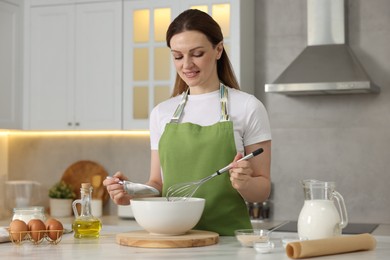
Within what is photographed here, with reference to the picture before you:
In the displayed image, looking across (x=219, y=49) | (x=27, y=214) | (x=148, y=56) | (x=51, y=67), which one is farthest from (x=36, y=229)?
(x=51, y=67)

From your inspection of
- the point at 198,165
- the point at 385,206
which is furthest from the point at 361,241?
the point at 385,206

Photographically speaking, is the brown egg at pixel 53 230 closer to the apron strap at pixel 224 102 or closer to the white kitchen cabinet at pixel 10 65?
the apron strap at pixel 224 102

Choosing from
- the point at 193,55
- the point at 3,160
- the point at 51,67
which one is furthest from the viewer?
the point at 3,160

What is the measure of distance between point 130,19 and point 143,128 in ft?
2.29

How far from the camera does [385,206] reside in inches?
174

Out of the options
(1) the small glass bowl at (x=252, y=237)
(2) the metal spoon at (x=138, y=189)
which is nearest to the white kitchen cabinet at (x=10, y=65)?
(2) the metal spoon at (x=138, y=189)

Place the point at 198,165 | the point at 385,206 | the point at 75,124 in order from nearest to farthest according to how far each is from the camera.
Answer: the point at 198,165 → the point at 385,206 → the point at 75,124

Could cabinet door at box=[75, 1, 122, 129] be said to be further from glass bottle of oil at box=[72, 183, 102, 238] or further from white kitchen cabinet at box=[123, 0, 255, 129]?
glass bottle of oil at box=[72, 183, 102, 238]

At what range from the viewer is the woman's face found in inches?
99.5

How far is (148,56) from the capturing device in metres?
4.57

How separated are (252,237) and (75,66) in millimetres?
2840

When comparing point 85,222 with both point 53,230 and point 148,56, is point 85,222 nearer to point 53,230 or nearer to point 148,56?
point 53,230

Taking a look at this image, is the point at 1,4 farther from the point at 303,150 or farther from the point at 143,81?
the point at 303,150

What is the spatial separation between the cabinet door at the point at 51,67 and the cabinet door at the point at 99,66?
6 centimetres
